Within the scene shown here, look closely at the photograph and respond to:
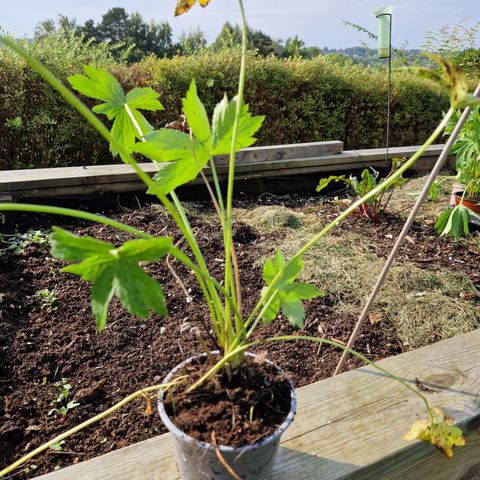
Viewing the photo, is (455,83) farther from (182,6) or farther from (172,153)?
(182,6)

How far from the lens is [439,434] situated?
3.16ft

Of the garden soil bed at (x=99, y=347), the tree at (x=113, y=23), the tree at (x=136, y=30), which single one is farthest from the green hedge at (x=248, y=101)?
the tree at (x=113, y=23)

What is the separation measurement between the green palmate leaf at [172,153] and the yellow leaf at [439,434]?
726 mm

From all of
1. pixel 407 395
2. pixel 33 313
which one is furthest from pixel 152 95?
pixel 33 313

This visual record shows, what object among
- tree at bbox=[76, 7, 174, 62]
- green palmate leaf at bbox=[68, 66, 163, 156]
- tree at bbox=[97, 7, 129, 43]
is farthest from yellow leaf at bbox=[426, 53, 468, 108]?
tree at bbox=[97, 7, 129, 43]

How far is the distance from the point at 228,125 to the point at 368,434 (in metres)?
0.76

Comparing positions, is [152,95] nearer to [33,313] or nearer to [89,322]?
[89,322]

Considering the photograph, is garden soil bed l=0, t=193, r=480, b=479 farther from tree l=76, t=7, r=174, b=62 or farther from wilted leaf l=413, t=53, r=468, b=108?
tree l=76, t=7, r=174, b=62

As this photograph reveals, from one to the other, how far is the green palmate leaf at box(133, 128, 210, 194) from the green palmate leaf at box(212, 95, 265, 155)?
0.11ft

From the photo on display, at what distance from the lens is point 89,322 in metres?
1.86

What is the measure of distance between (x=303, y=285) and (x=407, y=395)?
46 cm

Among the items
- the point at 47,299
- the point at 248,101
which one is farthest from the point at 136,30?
the point at 47,299

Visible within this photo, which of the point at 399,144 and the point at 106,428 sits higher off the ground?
the point at 399,144

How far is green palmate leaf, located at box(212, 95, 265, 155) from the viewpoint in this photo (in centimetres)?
89
